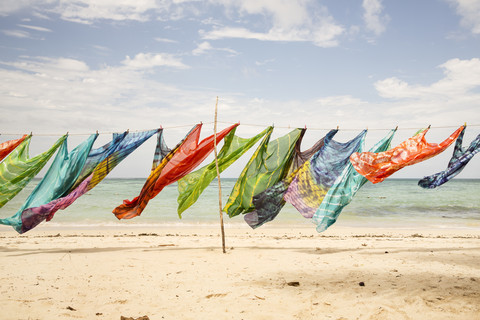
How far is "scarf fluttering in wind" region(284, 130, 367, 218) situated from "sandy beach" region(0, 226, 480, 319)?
3.72 ft

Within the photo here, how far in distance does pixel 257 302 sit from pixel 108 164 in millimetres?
5062

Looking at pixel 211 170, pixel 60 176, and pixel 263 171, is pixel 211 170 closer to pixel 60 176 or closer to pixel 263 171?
pixel 263 171

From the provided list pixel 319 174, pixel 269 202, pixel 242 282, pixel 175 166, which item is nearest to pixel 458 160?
pixel 319 174

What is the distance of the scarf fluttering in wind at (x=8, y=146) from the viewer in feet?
27.6

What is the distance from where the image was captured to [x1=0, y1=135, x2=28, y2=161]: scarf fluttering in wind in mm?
8414

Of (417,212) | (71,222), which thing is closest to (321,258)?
(71,222)

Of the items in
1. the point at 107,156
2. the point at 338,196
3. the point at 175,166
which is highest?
the point at 107,156

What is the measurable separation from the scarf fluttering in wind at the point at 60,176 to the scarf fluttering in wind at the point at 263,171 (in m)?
3.44

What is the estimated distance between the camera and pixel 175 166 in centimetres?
782

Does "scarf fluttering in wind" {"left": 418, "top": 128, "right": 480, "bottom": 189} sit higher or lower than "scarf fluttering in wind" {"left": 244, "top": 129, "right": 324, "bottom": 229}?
higher

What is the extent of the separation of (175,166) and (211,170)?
0.79 meters

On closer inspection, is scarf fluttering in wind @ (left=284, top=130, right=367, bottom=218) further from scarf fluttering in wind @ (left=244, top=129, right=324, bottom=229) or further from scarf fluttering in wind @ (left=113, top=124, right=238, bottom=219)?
scarf fluttering in wind @ (left=113, top=124, right=238, bottom=219)

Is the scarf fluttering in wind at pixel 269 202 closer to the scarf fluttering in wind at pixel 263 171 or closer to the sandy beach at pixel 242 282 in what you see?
the scarf fluttering in wind at pixel 263 171

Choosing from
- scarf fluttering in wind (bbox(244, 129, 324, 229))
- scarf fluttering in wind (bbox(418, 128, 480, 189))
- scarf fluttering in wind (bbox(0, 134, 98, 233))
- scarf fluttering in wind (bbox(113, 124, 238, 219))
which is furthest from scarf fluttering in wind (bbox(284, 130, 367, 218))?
scarf fluttering in wind (bbox(0, 134, 98, 233))
